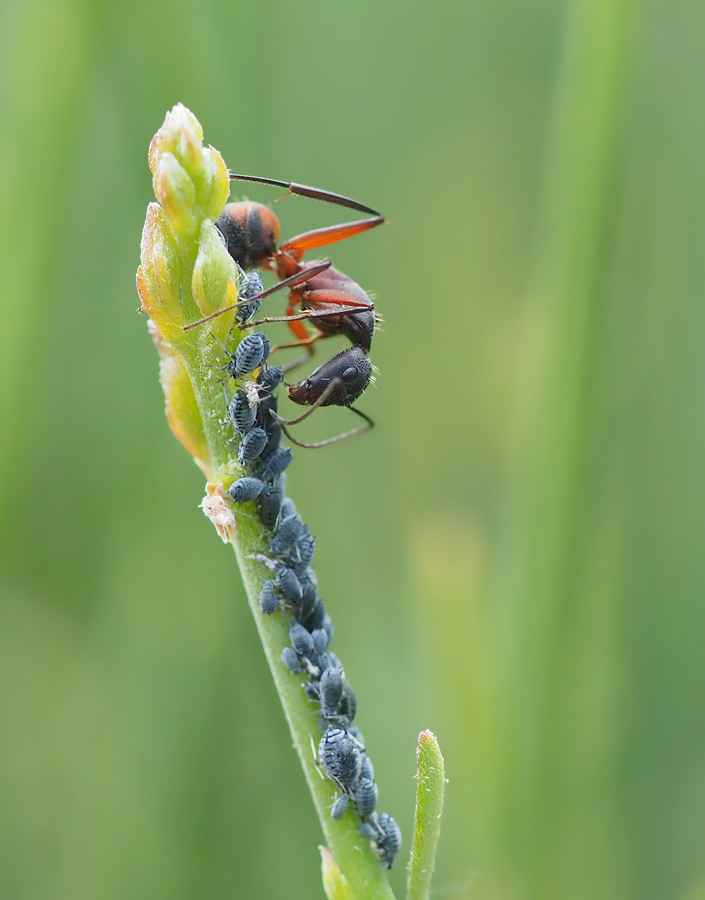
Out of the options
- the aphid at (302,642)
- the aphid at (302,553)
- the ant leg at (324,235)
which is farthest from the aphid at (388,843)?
the ant leg at (324,235)

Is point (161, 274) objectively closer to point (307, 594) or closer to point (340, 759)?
point (307, 594)

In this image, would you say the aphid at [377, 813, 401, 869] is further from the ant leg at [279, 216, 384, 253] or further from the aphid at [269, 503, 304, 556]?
the ant leg at [279, 216, 384, 253]

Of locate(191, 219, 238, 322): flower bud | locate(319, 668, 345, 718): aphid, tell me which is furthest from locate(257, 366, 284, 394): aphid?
locate(319, 668, 345, 718): aphid

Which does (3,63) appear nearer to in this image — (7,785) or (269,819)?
(7,785)

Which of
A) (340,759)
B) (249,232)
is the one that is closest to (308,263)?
(249,232)

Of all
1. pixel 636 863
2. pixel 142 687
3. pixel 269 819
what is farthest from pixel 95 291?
pixel 636 863

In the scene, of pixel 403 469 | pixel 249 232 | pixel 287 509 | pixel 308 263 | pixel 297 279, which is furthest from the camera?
pixel 403 469
